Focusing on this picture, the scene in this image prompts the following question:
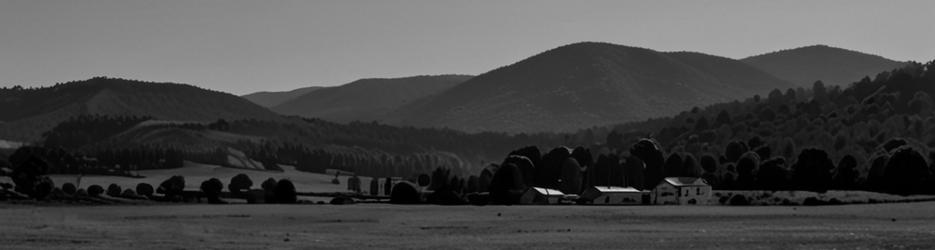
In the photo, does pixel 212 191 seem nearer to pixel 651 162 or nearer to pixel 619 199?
pixel 619 199

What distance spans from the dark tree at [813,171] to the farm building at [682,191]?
37.6 ft

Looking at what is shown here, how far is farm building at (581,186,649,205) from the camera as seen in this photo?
156m

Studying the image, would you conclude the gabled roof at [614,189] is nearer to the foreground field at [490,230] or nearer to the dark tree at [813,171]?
the dark tree at [813,171]

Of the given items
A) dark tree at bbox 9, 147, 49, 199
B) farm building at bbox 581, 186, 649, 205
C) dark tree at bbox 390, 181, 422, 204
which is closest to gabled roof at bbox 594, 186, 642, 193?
farm building at bbox 581, 186, 649, 205

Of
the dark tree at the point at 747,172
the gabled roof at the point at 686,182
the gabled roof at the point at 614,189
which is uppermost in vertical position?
the dark tree at the point at 747,172

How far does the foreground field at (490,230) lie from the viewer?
65188mm

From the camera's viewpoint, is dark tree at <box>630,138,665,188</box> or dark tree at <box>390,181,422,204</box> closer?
dark tree at <box>390,181,422,204</box>

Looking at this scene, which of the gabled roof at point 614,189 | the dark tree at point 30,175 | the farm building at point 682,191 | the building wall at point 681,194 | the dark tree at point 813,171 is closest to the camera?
the building wall at point 681,194

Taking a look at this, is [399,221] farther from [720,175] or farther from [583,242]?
[720,175]

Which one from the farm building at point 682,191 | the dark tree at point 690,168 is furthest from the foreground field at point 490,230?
the dark tree at point 690,168

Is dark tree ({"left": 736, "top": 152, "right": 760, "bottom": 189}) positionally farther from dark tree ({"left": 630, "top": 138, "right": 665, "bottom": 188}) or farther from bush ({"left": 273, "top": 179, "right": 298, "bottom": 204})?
bush ({"left": 273, "top": 179, "right": 298, "bottom": 204})

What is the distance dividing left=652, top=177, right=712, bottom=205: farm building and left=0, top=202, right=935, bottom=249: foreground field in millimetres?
42676

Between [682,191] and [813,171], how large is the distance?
A: 16.1m

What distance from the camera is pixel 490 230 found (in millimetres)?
83000
